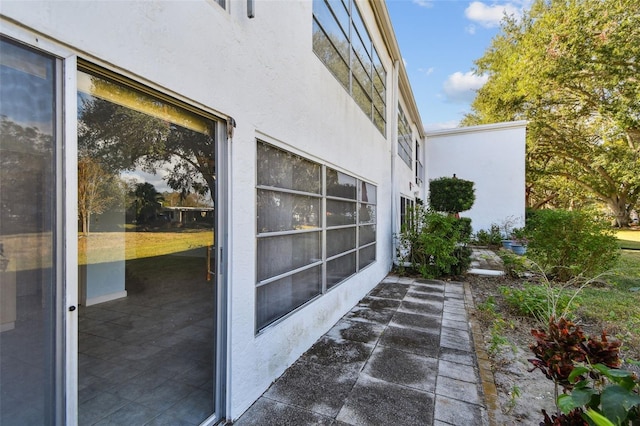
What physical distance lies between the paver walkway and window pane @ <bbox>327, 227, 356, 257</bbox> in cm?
111

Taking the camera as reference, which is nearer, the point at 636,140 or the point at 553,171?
the point at 636,140

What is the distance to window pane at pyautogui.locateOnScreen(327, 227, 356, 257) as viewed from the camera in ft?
15.2

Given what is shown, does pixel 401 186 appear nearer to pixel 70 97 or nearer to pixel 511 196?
pixel 511 196

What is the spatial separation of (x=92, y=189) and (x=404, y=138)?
34.0ft

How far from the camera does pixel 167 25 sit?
189 cm

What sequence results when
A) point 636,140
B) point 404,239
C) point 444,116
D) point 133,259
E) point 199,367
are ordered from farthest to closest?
point 444,116 < point 636,140 < point 404,239 < point 133,259 < point 199,367

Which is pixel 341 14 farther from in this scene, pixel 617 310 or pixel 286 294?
pixel 617 310

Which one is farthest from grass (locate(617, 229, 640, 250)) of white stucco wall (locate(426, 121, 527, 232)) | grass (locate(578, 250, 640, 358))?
grass (locate(578, 250, 640, 358))

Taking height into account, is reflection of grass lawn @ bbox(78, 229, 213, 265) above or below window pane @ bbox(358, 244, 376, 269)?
above

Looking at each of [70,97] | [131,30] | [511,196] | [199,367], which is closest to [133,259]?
[199,367]

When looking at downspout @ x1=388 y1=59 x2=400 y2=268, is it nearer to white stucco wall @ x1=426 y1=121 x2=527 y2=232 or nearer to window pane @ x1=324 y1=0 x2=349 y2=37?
window pane @ x1=324 y1=0 x2=349 y2=37

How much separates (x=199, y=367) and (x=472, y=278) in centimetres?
734

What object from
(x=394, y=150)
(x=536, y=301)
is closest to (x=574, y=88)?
(x=394, y=150)

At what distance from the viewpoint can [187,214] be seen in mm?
2449
